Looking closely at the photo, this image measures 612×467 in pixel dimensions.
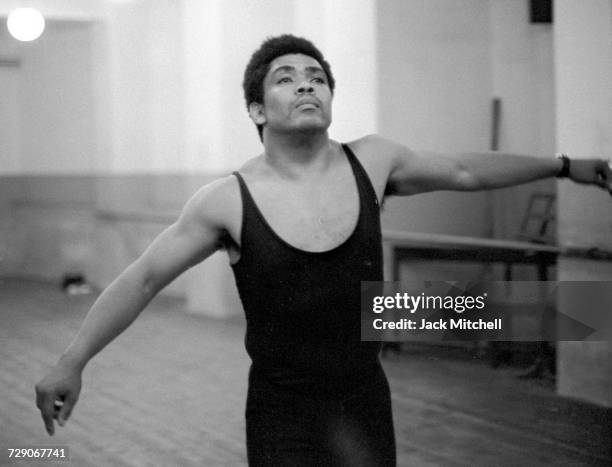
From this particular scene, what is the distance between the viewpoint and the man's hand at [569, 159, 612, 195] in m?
2.45

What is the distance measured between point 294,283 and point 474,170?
1.83ft

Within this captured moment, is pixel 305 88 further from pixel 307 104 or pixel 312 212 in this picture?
pixel 312 212

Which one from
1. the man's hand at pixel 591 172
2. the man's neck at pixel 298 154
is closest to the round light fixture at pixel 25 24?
the man's neck at pixel 298 154

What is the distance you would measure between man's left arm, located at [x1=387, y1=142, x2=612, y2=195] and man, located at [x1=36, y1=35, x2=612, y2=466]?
0.08 m

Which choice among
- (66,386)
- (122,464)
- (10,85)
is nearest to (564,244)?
(122,464)

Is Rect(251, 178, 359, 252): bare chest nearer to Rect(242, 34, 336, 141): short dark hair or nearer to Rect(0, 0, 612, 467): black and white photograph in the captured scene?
Rect(0, 0, 612, 467): black and white photograph

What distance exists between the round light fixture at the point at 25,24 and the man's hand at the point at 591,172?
510 centimetres

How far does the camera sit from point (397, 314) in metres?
3.10

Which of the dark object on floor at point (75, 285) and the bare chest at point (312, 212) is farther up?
the bare chest at point (312, 212)

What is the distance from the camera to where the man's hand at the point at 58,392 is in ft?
6.70

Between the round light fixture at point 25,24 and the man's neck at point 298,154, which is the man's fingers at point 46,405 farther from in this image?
the round light fixture at point 25,24

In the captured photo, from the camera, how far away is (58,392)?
6.73 ft

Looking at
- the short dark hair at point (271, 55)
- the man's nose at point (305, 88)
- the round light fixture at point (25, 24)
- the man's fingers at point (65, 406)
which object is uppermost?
the round light fixture at point (25, 24)

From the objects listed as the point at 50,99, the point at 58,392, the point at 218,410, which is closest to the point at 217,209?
the point at 58,392
